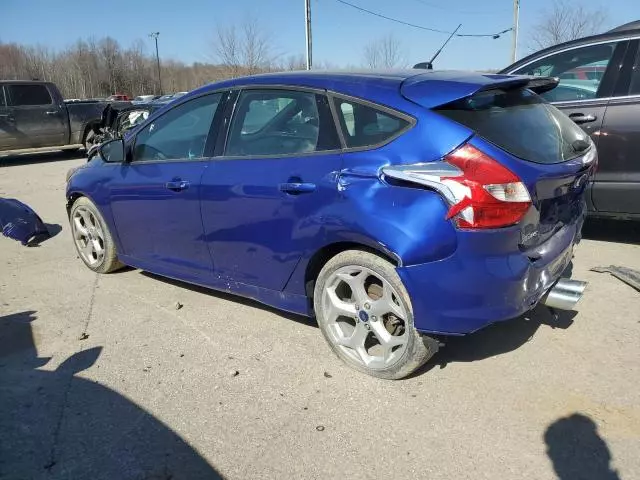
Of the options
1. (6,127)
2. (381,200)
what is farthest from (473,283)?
(6,127)

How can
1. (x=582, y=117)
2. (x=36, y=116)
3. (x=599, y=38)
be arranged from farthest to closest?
(x=36, y=116) < (x=599, y=38) < (x=582, y=117)

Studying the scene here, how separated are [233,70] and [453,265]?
2810cm

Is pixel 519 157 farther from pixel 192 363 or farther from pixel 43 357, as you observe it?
pixel 43 357

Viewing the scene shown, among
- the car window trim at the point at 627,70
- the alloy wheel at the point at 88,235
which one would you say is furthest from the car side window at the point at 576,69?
the alloy wheel at the point at 88,235

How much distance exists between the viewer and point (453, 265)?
2.62 metres

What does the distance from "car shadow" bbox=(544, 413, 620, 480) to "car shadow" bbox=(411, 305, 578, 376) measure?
2.29 ft

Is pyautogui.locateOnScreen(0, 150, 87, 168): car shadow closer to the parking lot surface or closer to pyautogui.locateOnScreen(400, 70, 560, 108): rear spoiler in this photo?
the parking lot surface

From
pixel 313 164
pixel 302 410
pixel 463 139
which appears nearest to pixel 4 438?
pixel 302 410

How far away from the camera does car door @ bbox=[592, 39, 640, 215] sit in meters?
4.59

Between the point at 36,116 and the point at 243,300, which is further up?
the point at 36,116

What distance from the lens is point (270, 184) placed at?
10.5 ft

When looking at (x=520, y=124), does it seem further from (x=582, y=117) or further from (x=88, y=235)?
(x=88, y=235)

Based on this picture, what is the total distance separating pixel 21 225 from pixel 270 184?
427 cm

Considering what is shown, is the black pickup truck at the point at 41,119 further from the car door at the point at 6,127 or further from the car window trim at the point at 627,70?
the car window trim at the point at 627,70
